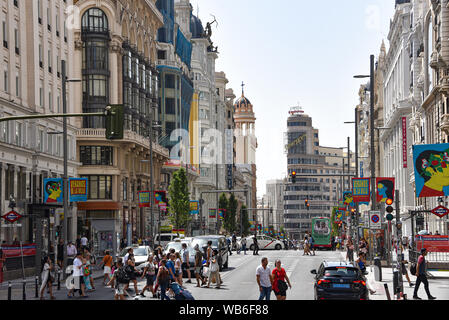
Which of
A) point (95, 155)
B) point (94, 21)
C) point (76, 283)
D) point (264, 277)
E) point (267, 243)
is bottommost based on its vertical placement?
point (267, 243)

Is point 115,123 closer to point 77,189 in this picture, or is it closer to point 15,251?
point 15,251

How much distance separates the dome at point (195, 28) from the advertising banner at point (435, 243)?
102535mm

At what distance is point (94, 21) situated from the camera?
7569 cm

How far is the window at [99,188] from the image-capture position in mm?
75125

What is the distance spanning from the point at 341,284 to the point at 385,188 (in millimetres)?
18838

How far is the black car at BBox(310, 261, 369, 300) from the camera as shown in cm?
2400

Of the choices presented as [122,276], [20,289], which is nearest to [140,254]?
[20,289]

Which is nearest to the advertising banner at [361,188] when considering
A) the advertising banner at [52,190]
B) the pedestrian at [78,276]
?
the advertising banner at [52,190]

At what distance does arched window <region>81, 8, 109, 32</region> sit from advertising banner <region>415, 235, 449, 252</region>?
149 feet

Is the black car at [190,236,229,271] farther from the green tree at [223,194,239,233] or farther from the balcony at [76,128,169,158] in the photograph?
the green tree at [223,194,239,233]

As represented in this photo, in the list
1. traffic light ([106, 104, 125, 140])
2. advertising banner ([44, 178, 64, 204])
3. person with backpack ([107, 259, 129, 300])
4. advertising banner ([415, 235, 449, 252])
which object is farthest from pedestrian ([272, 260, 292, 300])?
advertising banner ([44, 178, 64, 204])

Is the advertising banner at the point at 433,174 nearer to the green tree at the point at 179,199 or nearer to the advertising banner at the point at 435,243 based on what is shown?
the advertising banner at the point at 435,243
